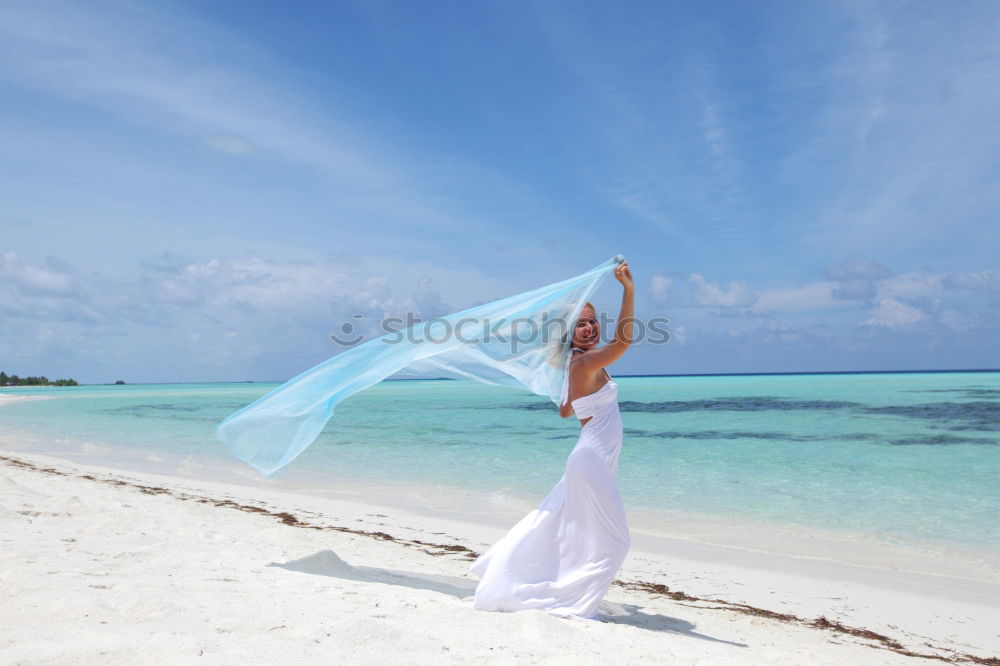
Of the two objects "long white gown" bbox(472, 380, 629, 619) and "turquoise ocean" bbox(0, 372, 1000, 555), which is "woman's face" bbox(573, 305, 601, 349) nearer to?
"long white gown" bbox(472, 380, 629, 619)

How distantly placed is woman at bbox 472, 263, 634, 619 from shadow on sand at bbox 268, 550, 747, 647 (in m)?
0.27

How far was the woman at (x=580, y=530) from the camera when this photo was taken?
4.06m

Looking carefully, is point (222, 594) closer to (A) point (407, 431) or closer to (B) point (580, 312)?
(B) point (580, 312)

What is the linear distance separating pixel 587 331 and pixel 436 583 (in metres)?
2.14

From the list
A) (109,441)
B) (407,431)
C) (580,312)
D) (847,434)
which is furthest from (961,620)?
(109,441)

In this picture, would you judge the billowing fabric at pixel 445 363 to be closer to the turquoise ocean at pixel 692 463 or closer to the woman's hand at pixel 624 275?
the woman's hand at pixel 624 275

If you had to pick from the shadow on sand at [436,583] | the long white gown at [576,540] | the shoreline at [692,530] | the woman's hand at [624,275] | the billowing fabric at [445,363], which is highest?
the woman's hand at [624,275]

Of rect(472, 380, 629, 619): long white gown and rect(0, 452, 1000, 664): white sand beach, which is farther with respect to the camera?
rect(472, 380, 629, 619): long white gown

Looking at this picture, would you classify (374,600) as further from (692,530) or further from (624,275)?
(692,530)

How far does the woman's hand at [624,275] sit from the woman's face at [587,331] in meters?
0.35

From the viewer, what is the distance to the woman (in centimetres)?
406

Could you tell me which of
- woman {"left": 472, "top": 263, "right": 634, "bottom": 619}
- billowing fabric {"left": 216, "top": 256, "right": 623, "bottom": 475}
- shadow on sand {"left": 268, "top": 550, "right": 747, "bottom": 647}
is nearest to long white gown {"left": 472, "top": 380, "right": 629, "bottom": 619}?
woman {"left": 472, "top": 263, "right": 634, "bottom": 619}

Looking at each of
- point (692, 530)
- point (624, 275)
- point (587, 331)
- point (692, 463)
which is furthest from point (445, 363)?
point (692, 463)

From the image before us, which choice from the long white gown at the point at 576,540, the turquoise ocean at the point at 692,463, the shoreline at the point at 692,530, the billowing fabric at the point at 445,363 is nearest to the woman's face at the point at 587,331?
the billowing fabric at the point at 445,363
